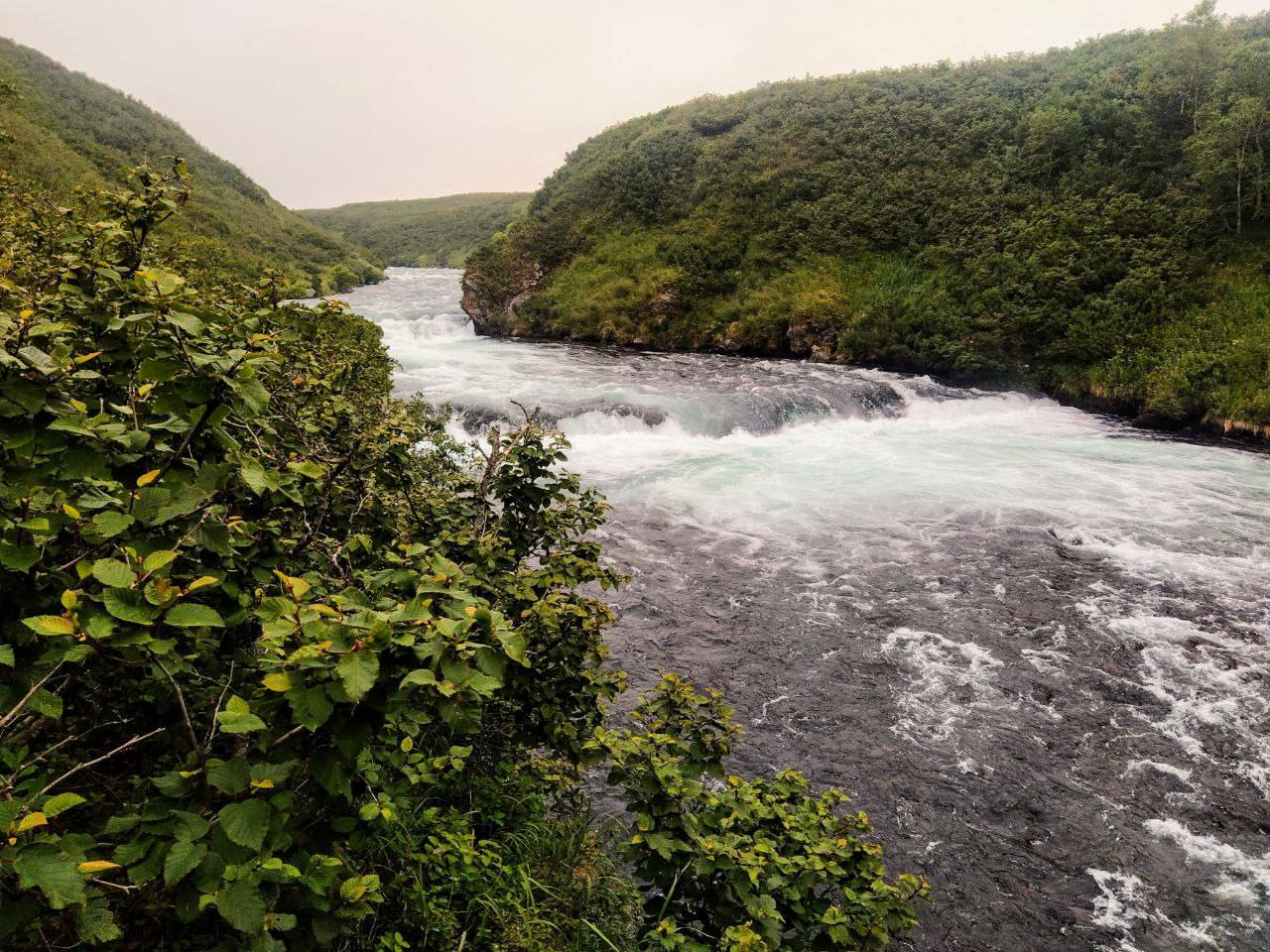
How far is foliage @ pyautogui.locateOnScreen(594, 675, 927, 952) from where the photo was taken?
119 inches

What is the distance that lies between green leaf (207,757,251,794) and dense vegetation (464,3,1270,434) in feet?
74.8

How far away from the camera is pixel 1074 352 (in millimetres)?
21844

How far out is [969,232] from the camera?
2789cm

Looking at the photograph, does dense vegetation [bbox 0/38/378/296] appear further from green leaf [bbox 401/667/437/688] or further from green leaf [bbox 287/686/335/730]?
green leaf [bbox 401/667/437/688]

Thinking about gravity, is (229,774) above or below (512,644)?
below

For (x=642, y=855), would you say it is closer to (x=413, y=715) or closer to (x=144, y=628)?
(x=413, y=715)

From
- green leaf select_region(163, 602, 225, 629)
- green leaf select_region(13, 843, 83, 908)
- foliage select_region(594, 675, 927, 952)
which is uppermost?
green leaf select_region(163, 602, 225, 629)

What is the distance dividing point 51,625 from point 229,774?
624 mm

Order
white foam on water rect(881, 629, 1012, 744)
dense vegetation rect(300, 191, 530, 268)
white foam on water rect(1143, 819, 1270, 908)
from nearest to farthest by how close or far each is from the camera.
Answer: white foam on water rect(1143, 819, 1270, 908)
white foam on water rect(881, 629, 1012, 744)
dense vegetation rect(300, 191, 530, 268)

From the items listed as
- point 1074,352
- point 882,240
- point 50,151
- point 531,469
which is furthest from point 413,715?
point 50,151

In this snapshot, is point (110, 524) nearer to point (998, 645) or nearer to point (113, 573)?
point (113, 573)

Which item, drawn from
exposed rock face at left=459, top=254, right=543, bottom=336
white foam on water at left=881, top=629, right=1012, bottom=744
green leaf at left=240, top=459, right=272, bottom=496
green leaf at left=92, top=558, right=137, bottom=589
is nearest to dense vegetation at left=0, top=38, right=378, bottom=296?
exposed rock face at left=459, top=254, right=543, bottom=336

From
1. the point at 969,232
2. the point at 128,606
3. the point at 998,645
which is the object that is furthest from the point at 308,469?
the point at 969,232

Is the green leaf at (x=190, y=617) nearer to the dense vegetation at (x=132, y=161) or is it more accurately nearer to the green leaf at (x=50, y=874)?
the green leaf at (x=50, y=874)
